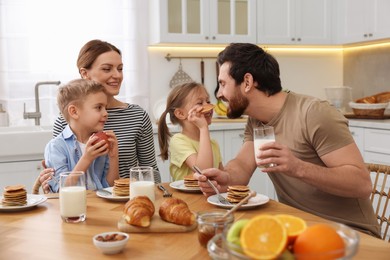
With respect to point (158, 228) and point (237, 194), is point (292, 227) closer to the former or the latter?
point (158, 228)

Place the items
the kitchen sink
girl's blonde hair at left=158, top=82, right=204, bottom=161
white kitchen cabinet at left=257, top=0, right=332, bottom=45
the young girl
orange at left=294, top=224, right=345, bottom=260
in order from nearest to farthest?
orange at left=294, top=224, right=345, bottom=260 < the young girl < girl's blonde hair at left=158, top=82, right=204, bottom=161 < the kitchen sink < white kitchen cabinet at left=257, top=0, right=332, bottom=45

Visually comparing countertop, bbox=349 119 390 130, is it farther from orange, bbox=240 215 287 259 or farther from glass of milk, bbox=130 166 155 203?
orange, bbox=240 215 287 259

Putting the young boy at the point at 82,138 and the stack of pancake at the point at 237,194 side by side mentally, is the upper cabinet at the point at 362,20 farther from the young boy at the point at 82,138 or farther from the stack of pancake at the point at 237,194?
the stack of pancake at the point at 237,194

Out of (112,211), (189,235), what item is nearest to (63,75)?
(112,211)

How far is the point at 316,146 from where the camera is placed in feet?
6.05

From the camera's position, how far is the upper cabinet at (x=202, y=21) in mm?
3967

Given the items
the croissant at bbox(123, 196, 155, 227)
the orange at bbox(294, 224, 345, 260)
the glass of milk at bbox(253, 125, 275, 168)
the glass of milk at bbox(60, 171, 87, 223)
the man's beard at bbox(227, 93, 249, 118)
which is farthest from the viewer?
the man's beard at bbox(227, 93, 249, 118)

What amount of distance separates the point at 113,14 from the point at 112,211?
270 centimetres

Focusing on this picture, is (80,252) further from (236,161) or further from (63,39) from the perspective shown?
(63,39)

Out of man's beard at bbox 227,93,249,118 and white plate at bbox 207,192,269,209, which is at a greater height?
man's beard at bbox 227,93,249,118

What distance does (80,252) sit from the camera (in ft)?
3.98

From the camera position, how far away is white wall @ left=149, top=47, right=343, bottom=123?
431 centimetres

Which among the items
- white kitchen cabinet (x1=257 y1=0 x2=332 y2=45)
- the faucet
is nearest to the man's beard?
the faucet

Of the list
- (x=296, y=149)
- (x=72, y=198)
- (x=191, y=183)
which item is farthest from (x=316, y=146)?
(x=72, y=198)
